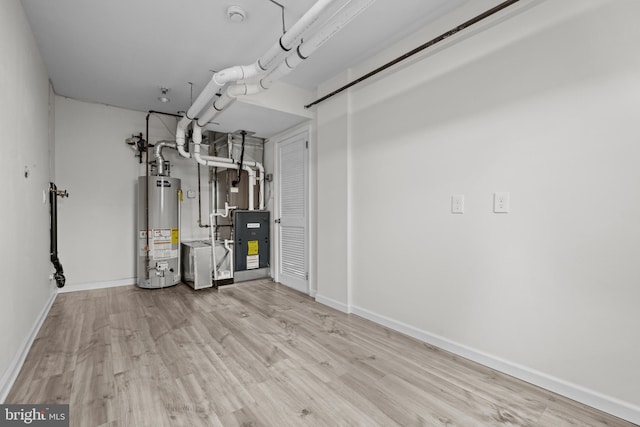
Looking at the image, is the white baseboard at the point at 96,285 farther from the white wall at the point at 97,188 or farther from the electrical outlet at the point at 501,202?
the electrical outlet at the point at 501,202

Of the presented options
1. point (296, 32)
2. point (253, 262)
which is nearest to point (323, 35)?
point (296, 32)

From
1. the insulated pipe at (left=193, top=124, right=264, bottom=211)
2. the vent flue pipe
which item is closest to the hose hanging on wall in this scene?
the insulated pipe at (left=193, top=124, right=264, bottom=211)

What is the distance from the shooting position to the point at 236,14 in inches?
86.8

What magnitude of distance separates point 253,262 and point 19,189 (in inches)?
110

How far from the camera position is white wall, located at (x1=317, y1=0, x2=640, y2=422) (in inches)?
59.9

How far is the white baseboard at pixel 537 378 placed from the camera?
150 centimetres

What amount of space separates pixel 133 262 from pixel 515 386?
4635 mm

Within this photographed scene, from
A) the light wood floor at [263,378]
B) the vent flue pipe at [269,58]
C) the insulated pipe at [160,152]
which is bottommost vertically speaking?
the light wood floor at [263,378]

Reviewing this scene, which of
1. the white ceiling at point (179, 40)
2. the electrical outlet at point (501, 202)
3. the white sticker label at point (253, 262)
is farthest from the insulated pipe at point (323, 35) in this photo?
the white sticker label at point (253, 262)

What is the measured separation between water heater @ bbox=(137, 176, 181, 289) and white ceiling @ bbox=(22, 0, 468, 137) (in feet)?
4.05

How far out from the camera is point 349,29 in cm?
243

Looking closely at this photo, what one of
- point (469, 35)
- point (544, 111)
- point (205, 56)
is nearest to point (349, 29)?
point (469, 35)
